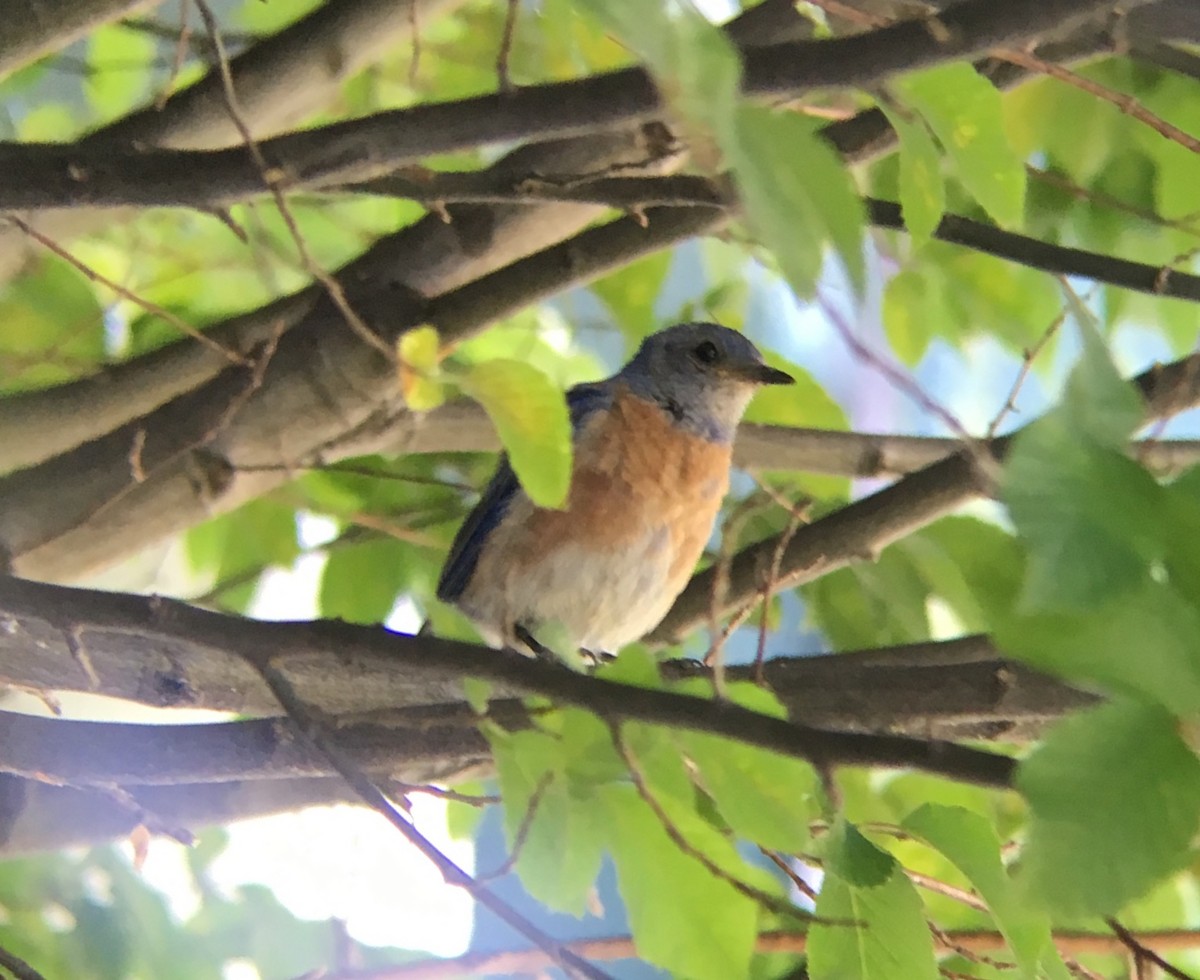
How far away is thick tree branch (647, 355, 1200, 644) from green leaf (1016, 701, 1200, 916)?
84 centimetres

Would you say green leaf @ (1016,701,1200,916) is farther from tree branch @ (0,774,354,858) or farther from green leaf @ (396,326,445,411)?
tree branch @ (0,774,354,858)

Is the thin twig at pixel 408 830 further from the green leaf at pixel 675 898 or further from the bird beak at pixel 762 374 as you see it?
the bird beak at pixel 762 374

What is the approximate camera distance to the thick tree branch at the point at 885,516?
4.48 ft

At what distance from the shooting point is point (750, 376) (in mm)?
1923

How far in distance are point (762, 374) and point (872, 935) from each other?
4.07 feet

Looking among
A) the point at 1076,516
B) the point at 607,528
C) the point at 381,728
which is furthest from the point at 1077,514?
the point at 607,528

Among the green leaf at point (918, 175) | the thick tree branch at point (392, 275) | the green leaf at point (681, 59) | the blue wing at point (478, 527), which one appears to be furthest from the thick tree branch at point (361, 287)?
the green leaf at point (681, 59)

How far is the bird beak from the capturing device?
1.86m

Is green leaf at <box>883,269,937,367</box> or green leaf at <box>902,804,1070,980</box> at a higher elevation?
green leaf at <box>883,269,937,367</box>

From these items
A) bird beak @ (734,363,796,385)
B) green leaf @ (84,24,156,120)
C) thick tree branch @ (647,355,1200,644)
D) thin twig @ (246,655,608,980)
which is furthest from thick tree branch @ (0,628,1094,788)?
green leaf @ (84,24,156,120)

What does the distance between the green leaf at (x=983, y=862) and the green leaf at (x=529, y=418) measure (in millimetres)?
326

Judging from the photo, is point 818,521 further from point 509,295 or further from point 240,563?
point 240,563

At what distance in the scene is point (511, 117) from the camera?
88cm

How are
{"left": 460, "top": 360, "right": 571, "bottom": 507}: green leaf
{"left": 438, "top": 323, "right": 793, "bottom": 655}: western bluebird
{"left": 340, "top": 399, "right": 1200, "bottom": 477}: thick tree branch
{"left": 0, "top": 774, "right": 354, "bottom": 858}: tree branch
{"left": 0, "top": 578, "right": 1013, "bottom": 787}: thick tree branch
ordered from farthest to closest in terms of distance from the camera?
{"left": 438, "top": 323, "right": 793, "bottom": 655}: western bluebird < {"left": 340, "top": 399, "right": 1200, "bottom": 477}: thick tree branch < {"left": 0, "top": 774, "right": 354, "bottom": 858}: tree branch < {"left": 460, "top": 360, "right": 571, "bottom": 507}: green leaf < {"left": 0, "top": 578, "right": 1013, "bottom": 787}: thick tree branch
